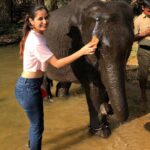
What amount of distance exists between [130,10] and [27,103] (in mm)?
1914

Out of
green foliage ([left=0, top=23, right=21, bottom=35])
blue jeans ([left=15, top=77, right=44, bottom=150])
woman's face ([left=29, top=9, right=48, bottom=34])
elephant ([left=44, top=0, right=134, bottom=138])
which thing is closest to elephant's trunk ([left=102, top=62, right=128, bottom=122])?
elephant ([left=44, top=0, right=134, bottom=138])

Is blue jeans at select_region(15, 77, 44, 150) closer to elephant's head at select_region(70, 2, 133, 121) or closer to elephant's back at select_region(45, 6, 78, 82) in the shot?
elephant's head at select_region(70, 2, 133, 121)

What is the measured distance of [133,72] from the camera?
9367mm

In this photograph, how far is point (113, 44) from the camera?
4.85m

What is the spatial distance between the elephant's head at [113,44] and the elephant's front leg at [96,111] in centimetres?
56

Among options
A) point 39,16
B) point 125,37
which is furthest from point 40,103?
point 125,37

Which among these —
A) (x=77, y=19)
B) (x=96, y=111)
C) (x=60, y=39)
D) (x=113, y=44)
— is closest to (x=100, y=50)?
A: (x=113, y=44)

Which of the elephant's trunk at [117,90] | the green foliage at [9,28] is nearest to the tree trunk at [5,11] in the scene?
the green foliage at [9,28]

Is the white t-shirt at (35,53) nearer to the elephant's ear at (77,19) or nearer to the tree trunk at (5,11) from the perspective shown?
the elephant's ear at (77,19)

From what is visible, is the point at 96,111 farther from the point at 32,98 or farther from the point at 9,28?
the point at 9,28

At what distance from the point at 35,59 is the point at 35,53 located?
12 cm

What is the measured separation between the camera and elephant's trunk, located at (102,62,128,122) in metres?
4.85

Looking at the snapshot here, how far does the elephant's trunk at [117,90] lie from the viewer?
15.9 ft

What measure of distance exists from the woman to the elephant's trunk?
0.53 metres
